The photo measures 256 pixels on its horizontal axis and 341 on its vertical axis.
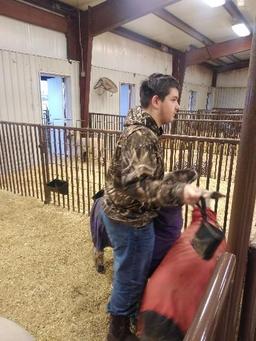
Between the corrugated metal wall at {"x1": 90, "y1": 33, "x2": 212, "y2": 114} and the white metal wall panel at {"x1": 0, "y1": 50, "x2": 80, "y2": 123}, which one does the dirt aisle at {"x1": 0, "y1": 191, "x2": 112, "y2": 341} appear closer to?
the white metal wall panel at {"x1": 0, "y1": 50, "x2": 80, "y2": 123}

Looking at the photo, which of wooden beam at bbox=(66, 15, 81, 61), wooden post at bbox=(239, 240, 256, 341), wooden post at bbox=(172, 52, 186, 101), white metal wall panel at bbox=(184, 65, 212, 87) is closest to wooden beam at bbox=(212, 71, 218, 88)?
white metal wall panel at bbox=(184, 65, 212, 87)

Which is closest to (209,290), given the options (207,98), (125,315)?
(125,315)

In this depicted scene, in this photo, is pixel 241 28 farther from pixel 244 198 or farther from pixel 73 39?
pixel 244 198

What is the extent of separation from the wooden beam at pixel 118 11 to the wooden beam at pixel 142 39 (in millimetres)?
2037

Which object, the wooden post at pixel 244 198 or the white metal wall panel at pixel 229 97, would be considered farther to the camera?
the white metal wall panel at pixel 229 97

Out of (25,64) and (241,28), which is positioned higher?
(241,28)

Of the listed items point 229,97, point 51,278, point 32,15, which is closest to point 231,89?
point 229,97

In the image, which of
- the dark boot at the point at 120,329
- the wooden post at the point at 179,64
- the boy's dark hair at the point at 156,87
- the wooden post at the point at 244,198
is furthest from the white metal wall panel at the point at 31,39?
the wooden post at the point at 179,64

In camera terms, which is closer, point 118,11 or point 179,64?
point 118,11

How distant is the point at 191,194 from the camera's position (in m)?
0.97

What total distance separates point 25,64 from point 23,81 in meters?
0.36

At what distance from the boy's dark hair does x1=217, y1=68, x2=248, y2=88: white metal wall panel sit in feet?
55.5

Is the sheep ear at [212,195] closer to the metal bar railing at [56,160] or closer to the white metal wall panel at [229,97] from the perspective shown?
the metal bar railing at [56,160]

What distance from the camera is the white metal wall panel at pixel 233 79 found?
16.4 m
